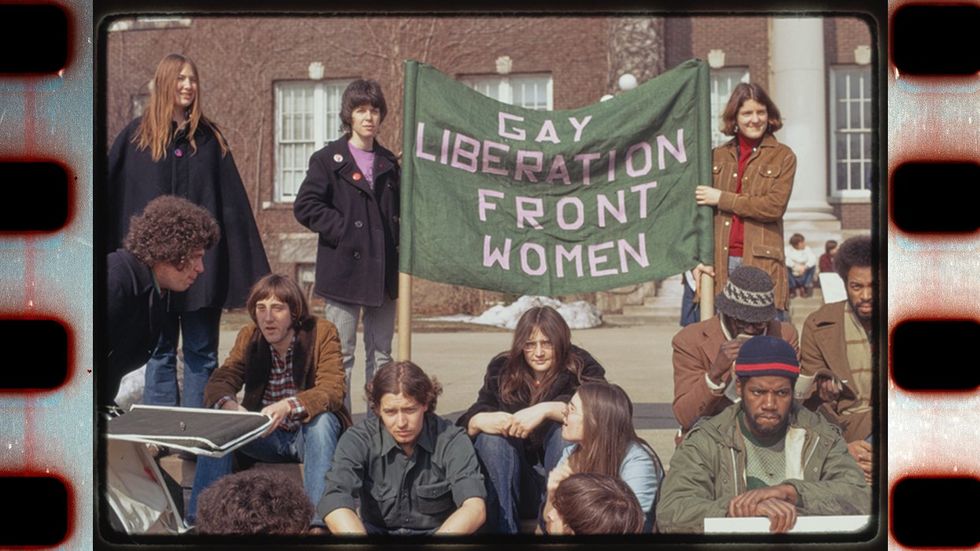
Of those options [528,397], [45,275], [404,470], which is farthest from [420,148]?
[45,275]

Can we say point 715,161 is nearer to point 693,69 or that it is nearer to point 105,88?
point 693,69

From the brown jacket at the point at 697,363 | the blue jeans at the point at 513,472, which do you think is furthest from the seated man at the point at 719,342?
the blue jeans at the point at 513,472

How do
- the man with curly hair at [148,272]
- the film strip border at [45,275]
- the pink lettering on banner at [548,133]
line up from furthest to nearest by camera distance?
the pink lettering on banner at [548,133] < the man with curly hair at [148,272] < the film strip border at [45,275]

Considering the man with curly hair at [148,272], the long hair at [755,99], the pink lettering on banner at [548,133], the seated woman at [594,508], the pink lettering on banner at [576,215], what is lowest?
the seated woman at [594,508]

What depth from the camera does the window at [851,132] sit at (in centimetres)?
330

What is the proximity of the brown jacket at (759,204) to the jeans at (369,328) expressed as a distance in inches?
31.5

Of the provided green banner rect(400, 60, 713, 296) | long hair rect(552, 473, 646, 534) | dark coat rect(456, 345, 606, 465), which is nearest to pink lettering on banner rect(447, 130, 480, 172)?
green banner rect(400, 60, 713, 296)

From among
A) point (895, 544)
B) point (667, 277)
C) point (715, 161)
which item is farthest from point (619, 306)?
point (895, 544)

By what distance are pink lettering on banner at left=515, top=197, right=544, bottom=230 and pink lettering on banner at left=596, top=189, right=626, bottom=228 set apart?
0.14 meters

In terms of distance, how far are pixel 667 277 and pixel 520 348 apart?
401 millimetres

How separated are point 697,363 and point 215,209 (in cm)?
119

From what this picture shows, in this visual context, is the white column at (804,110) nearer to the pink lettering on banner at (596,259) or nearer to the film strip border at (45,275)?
the pink lettering on banner at (596,259)

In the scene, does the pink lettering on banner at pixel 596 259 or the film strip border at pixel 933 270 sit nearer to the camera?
the film strip border at pixel 933 270

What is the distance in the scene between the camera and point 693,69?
134 inches
